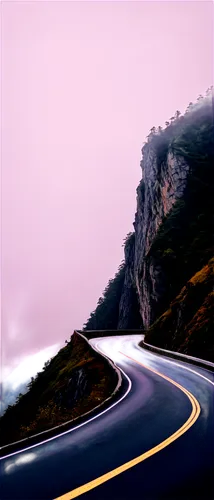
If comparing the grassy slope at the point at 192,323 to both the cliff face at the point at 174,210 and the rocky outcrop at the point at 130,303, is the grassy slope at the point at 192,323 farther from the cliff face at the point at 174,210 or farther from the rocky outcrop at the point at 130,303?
the rocky outcrop at the point at 130,303

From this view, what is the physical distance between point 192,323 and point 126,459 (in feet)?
61.7

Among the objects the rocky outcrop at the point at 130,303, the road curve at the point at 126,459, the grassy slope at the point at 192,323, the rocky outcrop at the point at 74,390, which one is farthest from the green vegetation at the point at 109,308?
the road curve at the point at 126,459

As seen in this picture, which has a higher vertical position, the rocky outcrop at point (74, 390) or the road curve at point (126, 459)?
the road curve at point (126, 459)

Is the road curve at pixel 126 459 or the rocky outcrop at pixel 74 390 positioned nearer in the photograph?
the road curve at pixel 126 459

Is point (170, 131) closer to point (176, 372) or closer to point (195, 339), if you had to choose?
point (195, 339)

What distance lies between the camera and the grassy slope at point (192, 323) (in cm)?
2159

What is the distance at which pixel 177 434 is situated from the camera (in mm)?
7840

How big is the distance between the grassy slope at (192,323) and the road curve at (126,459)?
35.6ft

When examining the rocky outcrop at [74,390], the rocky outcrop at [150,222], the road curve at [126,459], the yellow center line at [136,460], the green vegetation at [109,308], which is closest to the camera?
the yellow center line at [136,460]

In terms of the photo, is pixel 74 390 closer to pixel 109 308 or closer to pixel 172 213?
pixel 172 213

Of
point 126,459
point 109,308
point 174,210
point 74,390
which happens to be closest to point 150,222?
point 174,210

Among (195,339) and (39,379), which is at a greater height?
(195,339)

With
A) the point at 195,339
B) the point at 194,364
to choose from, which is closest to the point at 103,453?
the point at 194,364

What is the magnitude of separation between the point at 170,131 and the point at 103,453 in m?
67.8
